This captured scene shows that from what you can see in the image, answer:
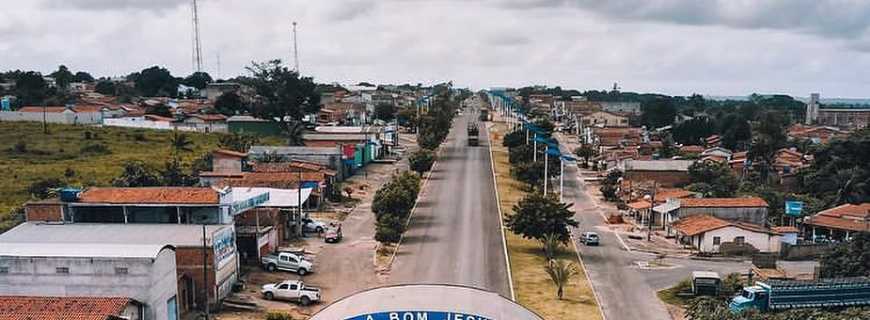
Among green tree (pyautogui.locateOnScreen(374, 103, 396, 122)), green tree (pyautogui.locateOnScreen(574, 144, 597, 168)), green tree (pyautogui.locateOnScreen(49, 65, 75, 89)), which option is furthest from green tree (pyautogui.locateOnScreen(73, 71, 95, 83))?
green tree (pyautogui.locateOnScreen(574, 144, 597, 168))

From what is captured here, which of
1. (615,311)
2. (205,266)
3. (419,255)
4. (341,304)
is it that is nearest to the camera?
(341,304)

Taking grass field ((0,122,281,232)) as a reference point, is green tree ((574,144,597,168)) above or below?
below

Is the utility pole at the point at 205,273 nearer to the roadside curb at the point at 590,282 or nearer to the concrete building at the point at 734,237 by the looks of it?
the roadside curb at the point at 590,282

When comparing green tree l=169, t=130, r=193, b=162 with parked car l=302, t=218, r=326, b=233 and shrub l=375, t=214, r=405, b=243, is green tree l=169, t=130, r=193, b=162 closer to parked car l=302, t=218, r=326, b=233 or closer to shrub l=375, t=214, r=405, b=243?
parked car l=302, t=218, r=326, b=233

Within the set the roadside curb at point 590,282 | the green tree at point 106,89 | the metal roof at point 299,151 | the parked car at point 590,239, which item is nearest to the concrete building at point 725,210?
the parked car at point 590,239

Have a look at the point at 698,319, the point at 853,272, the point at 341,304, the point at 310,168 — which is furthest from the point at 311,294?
the point at 310,168

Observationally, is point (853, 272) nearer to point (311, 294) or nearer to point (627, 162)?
point (311, 294)

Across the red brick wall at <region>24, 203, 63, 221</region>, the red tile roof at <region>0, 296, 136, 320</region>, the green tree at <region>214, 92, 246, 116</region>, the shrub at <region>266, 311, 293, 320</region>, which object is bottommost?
the shrub at <region>266, 311, 293, 320</region>
